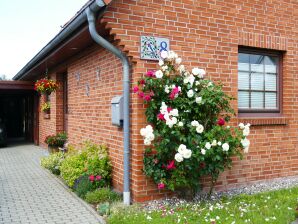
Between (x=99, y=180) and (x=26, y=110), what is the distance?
12638 millimetres

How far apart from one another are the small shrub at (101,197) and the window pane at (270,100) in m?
3.40

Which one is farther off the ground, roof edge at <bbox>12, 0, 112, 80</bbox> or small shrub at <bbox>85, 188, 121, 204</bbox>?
roof edge at <bbox>12, 0, 112, 80</bbox>

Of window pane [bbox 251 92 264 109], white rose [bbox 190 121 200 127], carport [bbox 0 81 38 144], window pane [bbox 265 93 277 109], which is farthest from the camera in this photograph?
carport [bbox 0 81 38 144]

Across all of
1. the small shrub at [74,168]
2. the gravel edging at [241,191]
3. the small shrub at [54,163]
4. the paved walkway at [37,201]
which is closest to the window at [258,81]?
the gravel edging at [241,191]

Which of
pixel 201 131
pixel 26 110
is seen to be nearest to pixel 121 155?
pixel 201 131

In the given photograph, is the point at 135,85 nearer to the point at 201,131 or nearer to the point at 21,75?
the point at 201,131

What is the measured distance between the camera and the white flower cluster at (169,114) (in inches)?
185

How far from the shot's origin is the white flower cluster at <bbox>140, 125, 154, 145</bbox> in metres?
4.75

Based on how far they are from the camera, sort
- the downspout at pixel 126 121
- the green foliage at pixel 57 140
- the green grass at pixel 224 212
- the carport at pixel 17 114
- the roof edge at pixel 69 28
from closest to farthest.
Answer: the green grass at pixel 224 212
the roof edge at pixel 69 28
the downspout at pixel 126 121
the green foliage at pixel 57 140
the carport at pixel 17 114

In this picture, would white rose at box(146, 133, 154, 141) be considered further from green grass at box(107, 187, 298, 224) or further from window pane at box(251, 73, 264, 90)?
window pane at box(251, 73, 264, 90)

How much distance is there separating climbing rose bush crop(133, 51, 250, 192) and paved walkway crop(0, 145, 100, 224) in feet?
3.95

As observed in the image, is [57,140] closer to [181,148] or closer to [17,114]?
[181,148]

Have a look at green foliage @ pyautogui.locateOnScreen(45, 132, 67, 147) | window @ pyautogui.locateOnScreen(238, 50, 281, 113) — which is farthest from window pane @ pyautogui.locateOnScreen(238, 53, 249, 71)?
green foliage @ pyautogui.locateOnScreen(45, 132, 67, 147)

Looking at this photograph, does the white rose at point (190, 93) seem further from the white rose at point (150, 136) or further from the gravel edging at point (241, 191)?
the gravel edging at point (241, 191)
